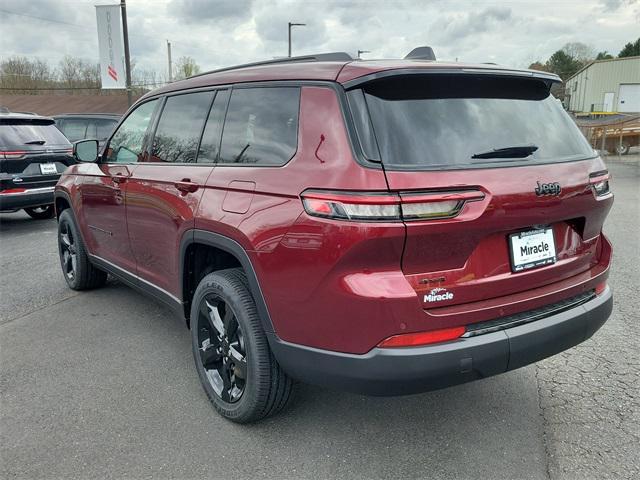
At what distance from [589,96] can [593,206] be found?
60.6 metres

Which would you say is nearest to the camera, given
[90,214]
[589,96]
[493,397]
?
[493,397]

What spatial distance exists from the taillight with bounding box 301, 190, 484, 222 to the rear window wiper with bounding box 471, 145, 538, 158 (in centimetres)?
27

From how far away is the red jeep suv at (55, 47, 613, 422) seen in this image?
82.0 inches

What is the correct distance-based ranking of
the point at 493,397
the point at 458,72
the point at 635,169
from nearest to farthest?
1. the point at 458,72
2. the point at 493,397
3. the point at 635,169

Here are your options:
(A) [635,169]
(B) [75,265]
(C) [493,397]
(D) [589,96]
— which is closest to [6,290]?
(B) [75,265]

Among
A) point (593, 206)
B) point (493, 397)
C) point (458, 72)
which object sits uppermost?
point (458, 72)

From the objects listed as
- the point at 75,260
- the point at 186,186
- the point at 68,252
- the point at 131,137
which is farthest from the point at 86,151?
the point at 186,186

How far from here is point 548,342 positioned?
236 centimetres

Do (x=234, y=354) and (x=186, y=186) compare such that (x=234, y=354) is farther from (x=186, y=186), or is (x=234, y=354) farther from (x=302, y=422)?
(x=186, y=186)

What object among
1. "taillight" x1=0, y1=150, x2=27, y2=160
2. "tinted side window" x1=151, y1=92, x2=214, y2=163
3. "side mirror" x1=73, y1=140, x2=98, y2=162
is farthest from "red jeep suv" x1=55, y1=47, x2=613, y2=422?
"taillight" x1=0, y1=150, x2=27, y2=160

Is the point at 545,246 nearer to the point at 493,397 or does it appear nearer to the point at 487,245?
the point at 487,245

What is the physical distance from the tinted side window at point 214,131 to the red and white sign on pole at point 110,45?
19119mm

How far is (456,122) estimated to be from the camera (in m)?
2.31

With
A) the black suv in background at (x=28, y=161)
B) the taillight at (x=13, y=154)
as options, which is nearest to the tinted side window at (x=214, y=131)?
the black suv in background at (x=28, y=161)
